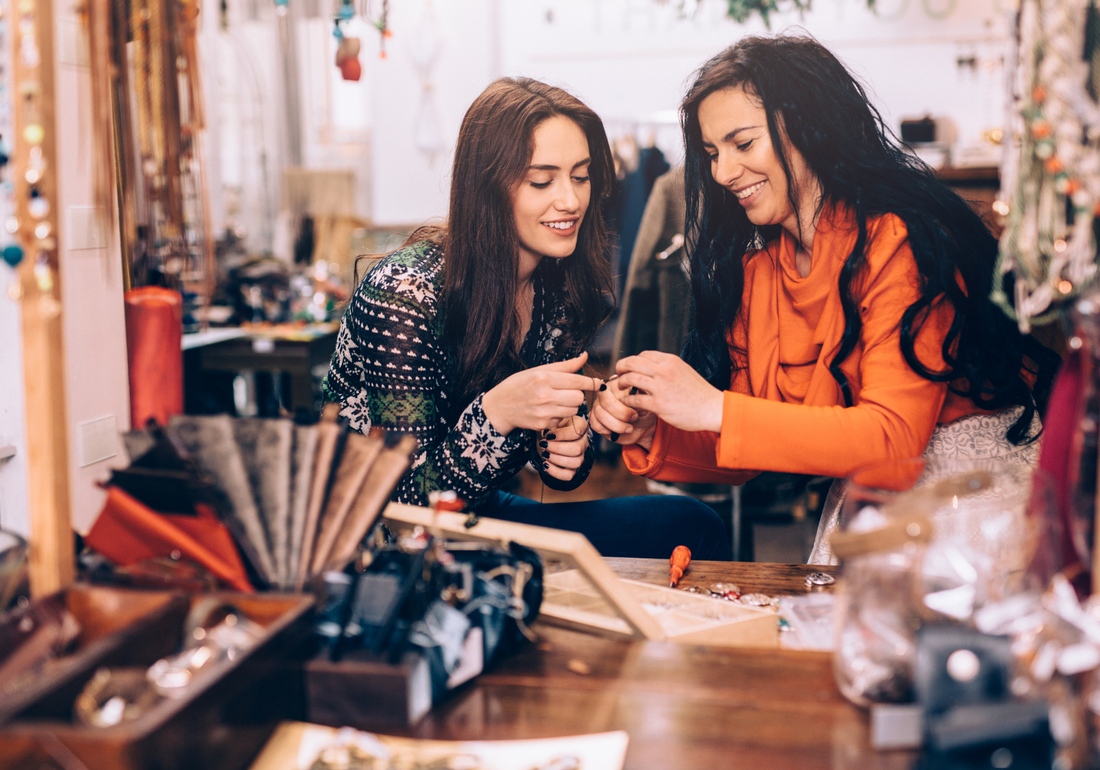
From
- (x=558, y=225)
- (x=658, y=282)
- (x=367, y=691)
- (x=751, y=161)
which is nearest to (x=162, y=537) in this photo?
(x=367, y=691)

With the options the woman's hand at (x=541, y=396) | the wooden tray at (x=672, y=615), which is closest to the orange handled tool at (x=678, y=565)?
the wooden tray at (x=672, y=615)

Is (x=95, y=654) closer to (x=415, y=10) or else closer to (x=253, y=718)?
(x=253, y=718)

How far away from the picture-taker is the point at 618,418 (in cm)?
154

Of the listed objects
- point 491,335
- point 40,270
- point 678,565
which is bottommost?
point 678,565

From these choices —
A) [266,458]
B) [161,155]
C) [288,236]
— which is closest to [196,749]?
[266,458]

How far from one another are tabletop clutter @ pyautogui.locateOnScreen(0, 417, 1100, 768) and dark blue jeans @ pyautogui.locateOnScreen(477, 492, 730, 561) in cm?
68

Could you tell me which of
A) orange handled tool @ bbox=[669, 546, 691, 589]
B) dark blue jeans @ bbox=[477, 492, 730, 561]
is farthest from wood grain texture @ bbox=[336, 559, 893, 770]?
dark blue jeans @ bbox=[477, 492, 730, 561]

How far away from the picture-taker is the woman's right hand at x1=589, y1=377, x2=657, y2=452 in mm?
1531

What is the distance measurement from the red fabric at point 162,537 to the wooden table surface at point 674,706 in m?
0.26

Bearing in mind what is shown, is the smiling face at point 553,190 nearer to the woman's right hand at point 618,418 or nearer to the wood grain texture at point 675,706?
the woman's right hand at point 618,418

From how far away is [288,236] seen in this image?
537cm

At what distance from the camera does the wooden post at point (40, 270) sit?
2.67 ft

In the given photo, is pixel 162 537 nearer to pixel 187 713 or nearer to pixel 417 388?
pixel 187 713

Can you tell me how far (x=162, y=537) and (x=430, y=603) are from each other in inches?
11.0
